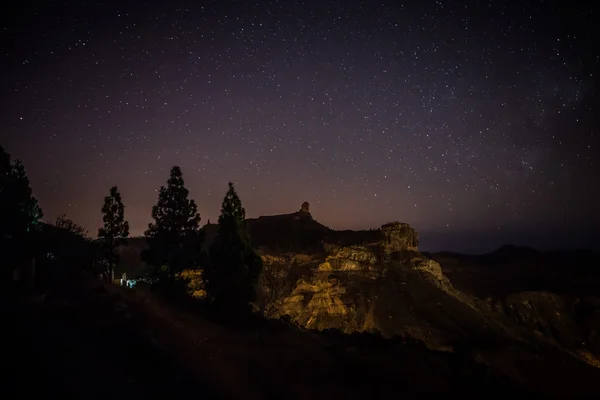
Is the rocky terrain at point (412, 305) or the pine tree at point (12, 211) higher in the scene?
the pine tree at point (12, 211)

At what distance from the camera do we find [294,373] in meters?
19.7

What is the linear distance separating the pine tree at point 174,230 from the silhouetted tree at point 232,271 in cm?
305

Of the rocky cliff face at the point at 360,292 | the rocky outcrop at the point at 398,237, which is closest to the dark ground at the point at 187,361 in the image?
the rocky cliff face at the point at 360,292

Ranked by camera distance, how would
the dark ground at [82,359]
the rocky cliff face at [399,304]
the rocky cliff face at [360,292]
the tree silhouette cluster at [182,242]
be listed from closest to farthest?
the dark ground at [82,359] → the tree silhouette cluster at [182,242] → the rocky cliff face at [399,304] → the rocky cliff face at [360,292]

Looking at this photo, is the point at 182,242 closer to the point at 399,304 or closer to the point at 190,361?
the point at 190,361

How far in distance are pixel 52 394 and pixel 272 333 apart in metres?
16.9

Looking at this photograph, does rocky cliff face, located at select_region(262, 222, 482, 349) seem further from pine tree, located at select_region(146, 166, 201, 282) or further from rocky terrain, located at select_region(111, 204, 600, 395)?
pine tree, located at select_region(146, 166, 201, 282)

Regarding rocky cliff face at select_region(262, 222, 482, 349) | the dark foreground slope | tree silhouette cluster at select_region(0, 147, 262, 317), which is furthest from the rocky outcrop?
the dark foreground slope

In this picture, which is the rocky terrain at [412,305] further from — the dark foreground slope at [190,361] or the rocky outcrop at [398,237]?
the dark foreground slope at [190,361]

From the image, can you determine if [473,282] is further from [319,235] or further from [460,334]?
[460,334]

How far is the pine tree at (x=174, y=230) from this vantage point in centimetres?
3772

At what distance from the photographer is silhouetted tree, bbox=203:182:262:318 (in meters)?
34.2

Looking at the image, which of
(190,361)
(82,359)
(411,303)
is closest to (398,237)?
(411,303)

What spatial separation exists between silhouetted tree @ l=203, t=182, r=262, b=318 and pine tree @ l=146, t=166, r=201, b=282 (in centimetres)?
305
